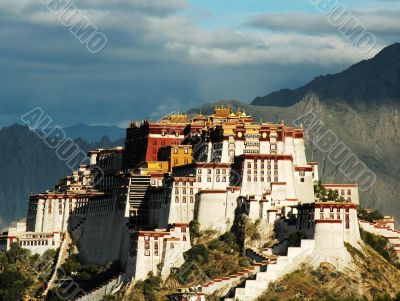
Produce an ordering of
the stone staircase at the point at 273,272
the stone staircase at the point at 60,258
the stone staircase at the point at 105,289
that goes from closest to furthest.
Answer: the stone staircase at the point at 273,272
the stone staircase at the point at 105,289
the stone staircase at the point at 60,258

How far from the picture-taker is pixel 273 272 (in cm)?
16262

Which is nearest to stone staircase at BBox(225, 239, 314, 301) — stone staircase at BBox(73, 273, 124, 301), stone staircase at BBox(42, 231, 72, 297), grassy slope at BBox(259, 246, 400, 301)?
grassy slope at BBox(259, 246, 400, 301)

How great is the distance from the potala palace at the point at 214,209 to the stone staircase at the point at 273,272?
107mm

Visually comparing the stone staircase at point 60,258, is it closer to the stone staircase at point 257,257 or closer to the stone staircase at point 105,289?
the stone staircase at point 105,289

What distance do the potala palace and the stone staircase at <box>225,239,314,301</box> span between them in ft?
0.35

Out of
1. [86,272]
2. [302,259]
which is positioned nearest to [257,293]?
[302,259]

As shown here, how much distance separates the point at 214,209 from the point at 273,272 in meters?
17.8

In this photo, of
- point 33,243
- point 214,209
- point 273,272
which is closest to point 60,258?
point 33,243

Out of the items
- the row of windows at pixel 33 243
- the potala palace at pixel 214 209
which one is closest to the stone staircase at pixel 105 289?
the potala palace at pixel 214 209

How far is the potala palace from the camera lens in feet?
543

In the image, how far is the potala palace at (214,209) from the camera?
165500mm

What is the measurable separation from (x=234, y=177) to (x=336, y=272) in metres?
23.1

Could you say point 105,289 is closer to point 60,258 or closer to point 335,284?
point 60,258

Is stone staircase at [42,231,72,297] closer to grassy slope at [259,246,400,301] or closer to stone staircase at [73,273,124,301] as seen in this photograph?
stone staircase at [73,273,124,301]
